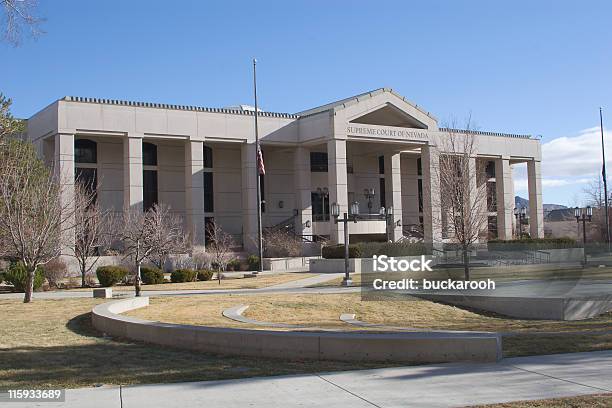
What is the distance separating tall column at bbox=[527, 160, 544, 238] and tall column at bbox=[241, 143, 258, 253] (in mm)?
29952

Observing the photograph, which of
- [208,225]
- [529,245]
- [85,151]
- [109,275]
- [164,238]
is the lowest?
[109,275]

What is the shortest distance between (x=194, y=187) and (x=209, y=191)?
6.35 metres

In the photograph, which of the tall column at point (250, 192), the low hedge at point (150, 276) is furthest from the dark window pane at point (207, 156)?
the low hedge at point (150, 276)

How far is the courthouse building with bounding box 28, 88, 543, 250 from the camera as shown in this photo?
4456cm

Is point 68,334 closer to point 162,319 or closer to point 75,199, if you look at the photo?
point 162,319

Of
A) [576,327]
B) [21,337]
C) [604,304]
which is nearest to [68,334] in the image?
[21,337]

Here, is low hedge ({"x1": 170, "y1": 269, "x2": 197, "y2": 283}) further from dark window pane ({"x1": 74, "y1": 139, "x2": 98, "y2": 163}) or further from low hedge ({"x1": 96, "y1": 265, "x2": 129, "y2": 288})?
dark window pane ({"x1": 74, "y1": 139, "x2": 98, "y2": 163})

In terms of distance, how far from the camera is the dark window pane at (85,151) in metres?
47.1

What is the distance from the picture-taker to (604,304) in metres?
21.1

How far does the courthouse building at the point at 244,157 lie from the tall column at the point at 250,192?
0.08 m

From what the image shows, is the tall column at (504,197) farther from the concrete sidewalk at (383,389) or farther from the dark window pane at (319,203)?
the concrete sidewalk at (383,389)

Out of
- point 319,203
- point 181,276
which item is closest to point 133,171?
point 181,276

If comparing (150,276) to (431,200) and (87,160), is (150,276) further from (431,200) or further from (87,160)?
(431,200)

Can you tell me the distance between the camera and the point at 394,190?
183 ft
